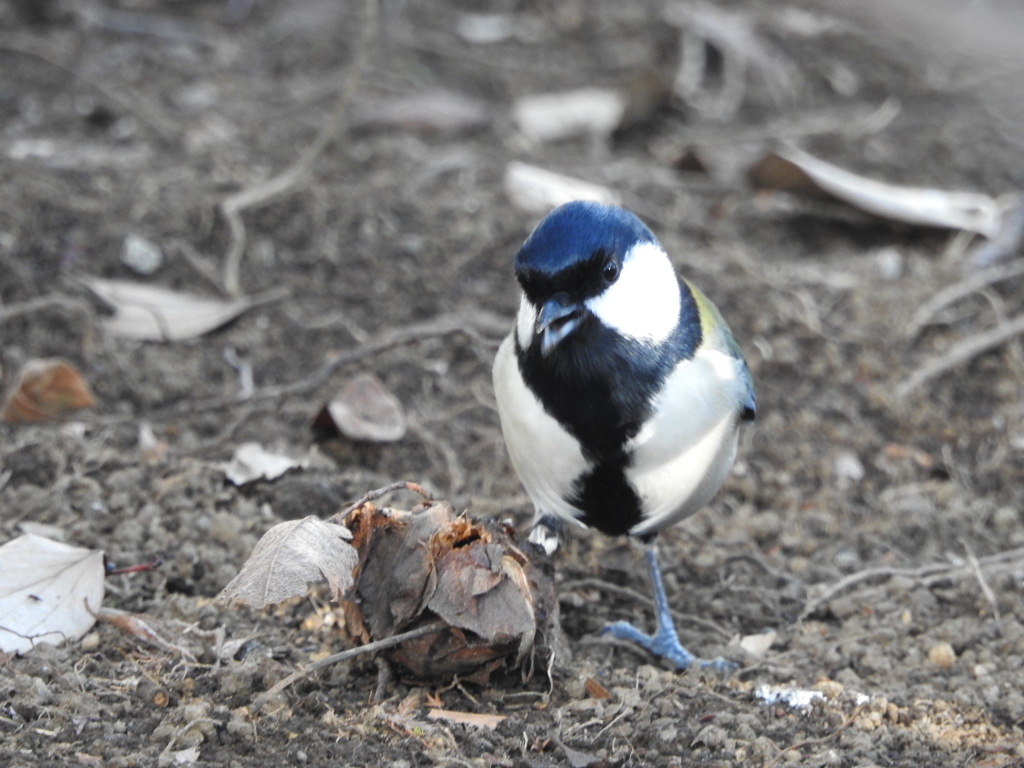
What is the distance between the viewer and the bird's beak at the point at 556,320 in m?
2.29

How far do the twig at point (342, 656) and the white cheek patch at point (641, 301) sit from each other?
71cm

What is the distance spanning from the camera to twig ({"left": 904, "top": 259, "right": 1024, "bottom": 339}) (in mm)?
4125

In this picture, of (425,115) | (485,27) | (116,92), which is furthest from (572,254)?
(485,27)

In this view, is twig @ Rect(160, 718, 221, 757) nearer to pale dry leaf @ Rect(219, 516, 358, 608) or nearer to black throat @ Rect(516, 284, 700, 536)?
pale dry leaf @ Rect(219, 516, 358, 608)

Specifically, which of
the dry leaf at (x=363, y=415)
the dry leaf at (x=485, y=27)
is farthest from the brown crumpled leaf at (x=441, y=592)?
the dry leaf at (x=485, y=27)

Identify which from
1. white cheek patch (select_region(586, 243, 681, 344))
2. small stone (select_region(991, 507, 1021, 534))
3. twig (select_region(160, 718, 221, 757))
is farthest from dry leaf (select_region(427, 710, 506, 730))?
small stone (select_region(991, 507, 1021, 534))

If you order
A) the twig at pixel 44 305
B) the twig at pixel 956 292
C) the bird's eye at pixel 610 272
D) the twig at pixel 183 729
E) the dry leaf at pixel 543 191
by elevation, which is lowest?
the twig at pixel 44 305

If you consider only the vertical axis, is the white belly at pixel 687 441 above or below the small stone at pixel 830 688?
above

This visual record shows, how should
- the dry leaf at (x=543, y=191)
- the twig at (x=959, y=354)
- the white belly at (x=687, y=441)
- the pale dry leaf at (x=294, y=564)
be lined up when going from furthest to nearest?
the dry leaf at (x=543, y=191) → the twig at (x=959, y=354) → the white belly at (x=687, y=441) → the pale dry leaf at (x=294, y=564)

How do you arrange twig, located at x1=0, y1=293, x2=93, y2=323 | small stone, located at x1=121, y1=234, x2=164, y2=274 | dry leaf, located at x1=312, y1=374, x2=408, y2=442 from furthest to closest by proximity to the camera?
small stone, located at x1=121, y1=234, x2=164, y2=274 → twig, located at x1=0, y1=293, x2=93, y2=323 → dry leaf, located at x1=312, y1=374, x2=408, y2=442

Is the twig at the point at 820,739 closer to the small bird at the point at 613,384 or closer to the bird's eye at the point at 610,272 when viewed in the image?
the small bird at the point at 613,384

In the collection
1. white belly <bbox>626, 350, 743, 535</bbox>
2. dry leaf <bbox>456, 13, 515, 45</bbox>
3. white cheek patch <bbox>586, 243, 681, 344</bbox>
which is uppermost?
white cheek patch <bbox>586, 243, 681, 344</bbox>

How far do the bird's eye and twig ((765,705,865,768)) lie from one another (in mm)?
963

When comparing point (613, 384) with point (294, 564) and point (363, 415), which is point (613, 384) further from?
point (363, 415)
